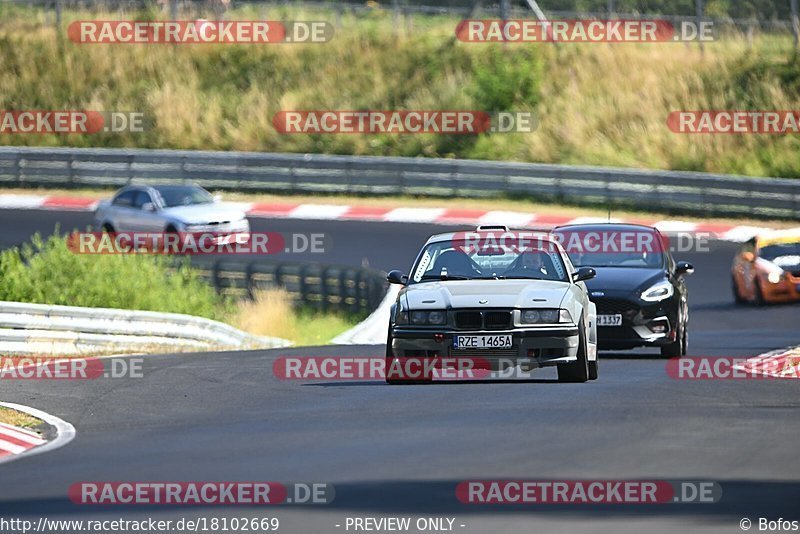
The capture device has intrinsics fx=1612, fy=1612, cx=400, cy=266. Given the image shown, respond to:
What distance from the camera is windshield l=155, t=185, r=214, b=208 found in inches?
1267

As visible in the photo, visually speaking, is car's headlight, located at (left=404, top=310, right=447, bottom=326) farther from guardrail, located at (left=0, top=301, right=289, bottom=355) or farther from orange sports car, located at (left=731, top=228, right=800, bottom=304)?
orange sports car, located at (left=731, top=228, right=800, bottom=304)

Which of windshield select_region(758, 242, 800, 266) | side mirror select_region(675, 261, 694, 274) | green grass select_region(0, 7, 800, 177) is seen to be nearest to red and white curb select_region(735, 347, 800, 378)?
side mirror select_region(675, 261, 694, 274)

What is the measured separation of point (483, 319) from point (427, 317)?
1.59 feet

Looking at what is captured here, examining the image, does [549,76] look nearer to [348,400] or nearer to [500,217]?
[500,217]

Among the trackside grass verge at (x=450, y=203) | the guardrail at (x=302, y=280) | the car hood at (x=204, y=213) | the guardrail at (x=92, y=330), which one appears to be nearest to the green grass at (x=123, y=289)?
the guardrail at (x=302, y=280)

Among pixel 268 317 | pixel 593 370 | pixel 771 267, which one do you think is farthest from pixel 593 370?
pixel 268 317

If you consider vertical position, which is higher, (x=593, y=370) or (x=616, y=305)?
(x=616, y=305)

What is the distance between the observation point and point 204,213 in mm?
31312

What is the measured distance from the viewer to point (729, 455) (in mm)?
11086

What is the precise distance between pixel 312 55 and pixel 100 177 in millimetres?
11222

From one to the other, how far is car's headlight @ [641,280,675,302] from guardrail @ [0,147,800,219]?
17508mm

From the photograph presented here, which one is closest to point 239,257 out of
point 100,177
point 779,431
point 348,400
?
point 100,177

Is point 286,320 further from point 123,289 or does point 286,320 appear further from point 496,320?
point 496,320

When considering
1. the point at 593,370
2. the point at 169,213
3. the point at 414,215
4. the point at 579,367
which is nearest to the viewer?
the point at 579,367
